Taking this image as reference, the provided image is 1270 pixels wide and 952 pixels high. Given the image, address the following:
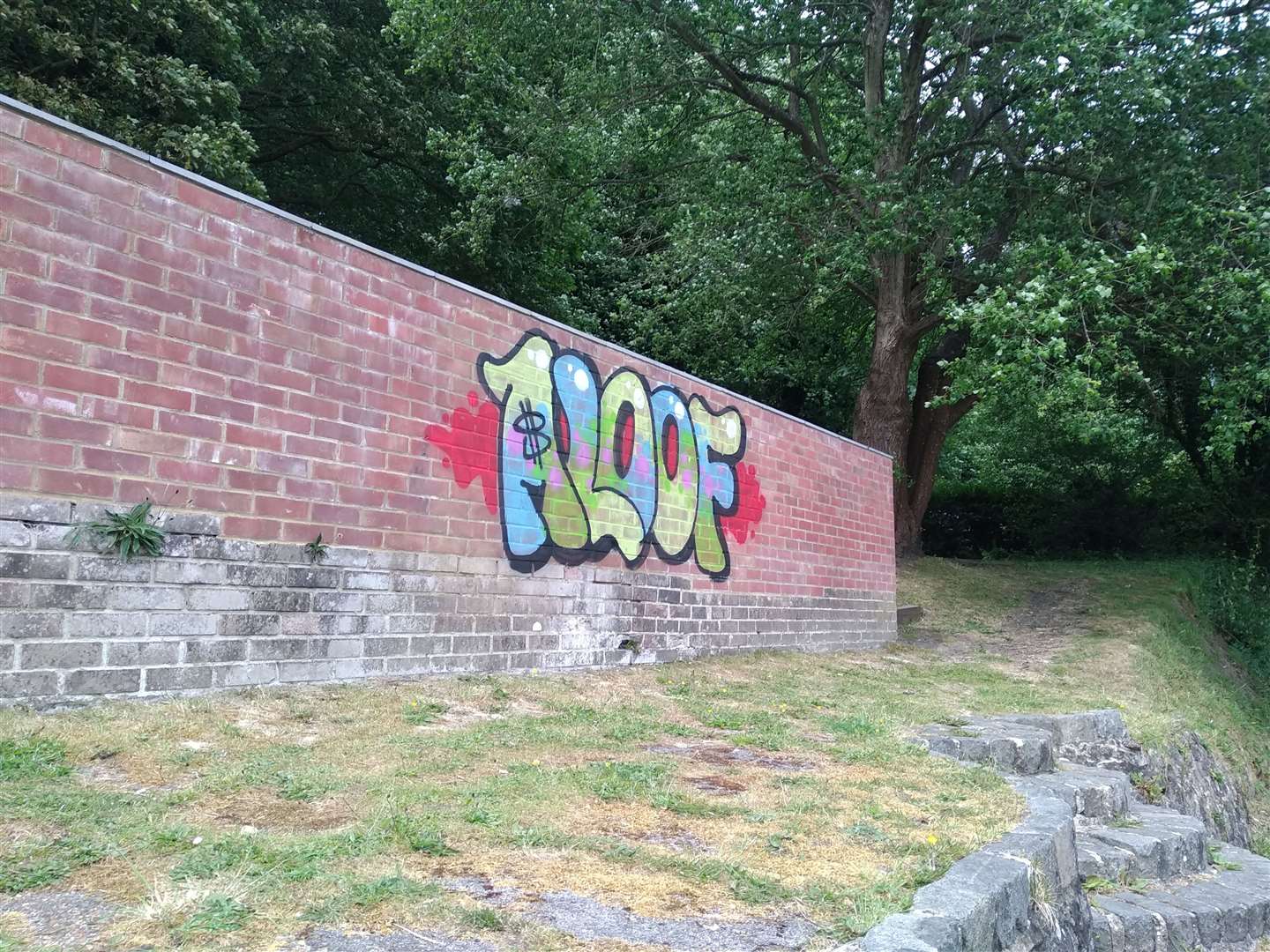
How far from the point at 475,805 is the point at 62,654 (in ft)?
6.83

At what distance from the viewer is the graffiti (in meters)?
6.63

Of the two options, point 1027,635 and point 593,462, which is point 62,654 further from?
point 1027,635

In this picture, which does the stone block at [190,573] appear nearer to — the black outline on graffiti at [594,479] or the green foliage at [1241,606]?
the black outline on graffiti at [594,479]

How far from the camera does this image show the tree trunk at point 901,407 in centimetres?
1422

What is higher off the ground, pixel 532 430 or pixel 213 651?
pixel 532 430

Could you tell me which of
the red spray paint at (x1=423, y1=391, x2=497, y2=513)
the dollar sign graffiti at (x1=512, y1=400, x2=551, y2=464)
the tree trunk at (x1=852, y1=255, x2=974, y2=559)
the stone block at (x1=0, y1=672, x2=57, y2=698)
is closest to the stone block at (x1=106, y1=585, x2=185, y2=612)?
the stone block at (x1=0, y1=672, x2=57, y2=698)

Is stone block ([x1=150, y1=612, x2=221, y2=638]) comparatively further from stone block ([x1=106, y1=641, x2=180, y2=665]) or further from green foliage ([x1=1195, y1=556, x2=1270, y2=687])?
green foliage ([x1=1195, y1=556, x2=1270, y2=687])

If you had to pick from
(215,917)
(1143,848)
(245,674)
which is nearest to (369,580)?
(245,674)

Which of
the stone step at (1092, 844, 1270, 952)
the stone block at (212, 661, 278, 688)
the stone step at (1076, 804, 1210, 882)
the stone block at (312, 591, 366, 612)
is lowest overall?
the stone step at (1092, 844, 1270, 952)

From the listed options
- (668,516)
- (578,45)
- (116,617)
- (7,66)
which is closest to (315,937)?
(116,617)

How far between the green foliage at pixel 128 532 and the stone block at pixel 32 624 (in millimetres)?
340

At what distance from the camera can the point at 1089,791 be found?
529 cm

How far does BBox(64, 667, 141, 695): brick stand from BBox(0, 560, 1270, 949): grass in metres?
0.13

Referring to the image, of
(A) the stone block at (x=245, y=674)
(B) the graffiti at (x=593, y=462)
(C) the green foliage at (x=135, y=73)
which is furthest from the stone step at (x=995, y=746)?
(C) the green foliage at (x=135, y=73)
